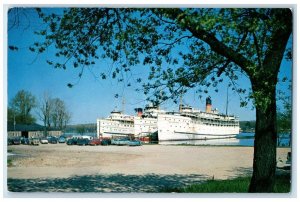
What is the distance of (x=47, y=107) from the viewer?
8156 millimetres

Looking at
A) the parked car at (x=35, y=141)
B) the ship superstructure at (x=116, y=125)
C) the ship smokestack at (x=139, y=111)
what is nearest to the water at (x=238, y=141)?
the ship superstructure at (x=116, y=125)

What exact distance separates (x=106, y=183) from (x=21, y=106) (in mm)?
2309

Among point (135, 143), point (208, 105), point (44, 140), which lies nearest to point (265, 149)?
point (208, 105)

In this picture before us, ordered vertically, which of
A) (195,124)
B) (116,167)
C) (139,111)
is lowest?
(116,167)

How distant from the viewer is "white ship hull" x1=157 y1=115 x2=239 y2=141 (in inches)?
354

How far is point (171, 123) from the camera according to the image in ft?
29.8

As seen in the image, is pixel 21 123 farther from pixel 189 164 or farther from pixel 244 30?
pixel 244 30

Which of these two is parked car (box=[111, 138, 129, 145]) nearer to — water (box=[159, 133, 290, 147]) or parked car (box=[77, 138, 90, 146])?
parked car (box=[77, 138, 90, 146])

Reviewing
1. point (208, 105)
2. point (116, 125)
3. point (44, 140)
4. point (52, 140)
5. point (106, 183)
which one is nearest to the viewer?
point (106, 183)

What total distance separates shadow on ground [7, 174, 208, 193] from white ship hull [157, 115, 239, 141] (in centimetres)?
116

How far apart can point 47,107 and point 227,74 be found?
3.57m

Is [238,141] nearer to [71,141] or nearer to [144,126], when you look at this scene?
[144,126]

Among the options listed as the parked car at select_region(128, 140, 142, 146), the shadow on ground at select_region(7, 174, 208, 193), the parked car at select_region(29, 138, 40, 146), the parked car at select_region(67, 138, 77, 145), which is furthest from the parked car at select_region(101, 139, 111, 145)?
the parked car at select_region(29, 138, 40, 146)
